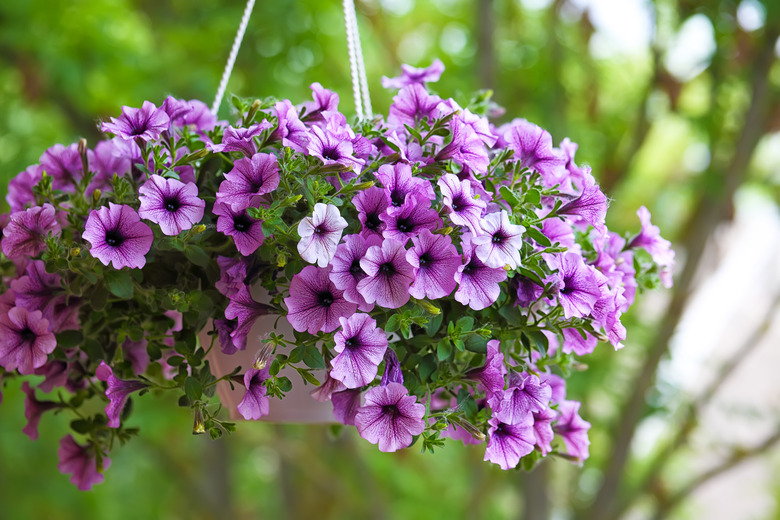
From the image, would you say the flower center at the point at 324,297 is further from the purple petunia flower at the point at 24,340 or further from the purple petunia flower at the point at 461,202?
the purple petunia flower at the point at 24,340

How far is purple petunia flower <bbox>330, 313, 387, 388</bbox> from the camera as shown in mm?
612

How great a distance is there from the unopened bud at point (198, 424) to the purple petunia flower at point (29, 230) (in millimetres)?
198

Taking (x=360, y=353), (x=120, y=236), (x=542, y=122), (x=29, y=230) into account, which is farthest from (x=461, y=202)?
(x=542, y=122)

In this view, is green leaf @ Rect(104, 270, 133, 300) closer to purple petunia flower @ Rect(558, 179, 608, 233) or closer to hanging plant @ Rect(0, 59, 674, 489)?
hanging plant @ Rect(0, 59, 674, 489)

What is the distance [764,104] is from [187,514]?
3316mm

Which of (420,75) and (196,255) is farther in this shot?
(420,75)

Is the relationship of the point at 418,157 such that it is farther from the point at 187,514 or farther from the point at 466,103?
the point at 187,514

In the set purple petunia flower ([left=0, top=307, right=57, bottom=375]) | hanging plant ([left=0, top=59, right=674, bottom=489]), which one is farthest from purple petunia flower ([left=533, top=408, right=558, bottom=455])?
purple petunia flower ([left=0, top=307, right=57, bottom=375])

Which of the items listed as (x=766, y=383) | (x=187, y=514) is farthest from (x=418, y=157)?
(x=766, y=383)

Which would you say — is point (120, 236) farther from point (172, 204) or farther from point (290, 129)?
point (290, 129)

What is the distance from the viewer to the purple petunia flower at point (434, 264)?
0.62 m

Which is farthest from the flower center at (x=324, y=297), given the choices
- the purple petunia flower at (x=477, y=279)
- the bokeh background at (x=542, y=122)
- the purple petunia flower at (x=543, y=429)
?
the bokeh background at (x=542, y=122)

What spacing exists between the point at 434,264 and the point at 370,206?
0.07 metres

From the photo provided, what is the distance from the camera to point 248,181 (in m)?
0.66
